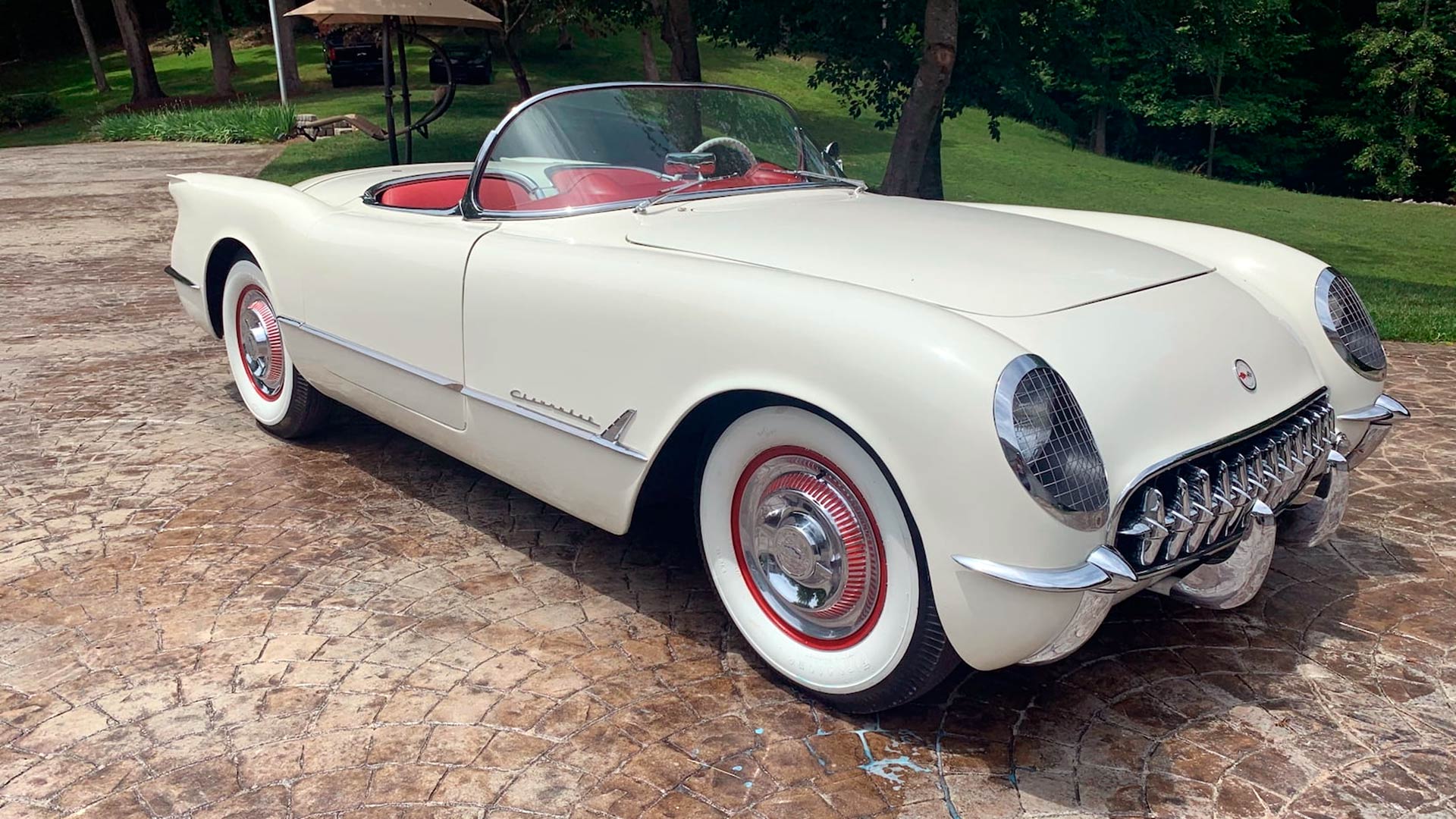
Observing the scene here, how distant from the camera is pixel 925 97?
10.7 m

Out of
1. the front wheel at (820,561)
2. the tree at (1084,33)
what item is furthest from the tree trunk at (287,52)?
the front wheel at (820,561)

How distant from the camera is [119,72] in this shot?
114 feet

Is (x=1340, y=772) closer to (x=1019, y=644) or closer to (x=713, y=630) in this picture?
(x=1019, y=644)

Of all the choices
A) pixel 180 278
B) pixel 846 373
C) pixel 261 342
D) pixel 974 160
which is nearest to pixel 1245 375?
pixel 846 373

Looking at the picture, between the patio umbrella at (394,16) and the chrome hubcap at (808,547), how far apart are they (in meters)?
7.48

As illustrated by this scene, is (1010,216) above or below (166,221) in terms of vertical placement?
above

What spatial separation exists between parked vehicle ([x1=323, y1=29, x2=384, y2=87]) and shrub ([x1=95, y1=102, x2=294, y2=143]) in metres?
4.72

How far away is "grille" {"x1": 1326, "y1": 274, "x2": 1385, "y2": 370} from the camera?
3.19 metres

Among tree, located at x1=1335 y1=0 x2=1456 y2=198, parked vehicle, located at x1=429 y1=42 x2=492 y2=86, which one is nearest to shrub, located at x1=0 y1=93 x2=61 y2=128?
parked vehicle, located at x1=429 y1=42 x2=492 y2=86

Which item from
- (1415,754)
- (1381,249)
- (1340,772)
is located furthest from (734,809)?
(1381,249)

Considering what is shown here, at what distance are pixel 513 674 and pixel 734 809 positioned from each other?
2.62ft

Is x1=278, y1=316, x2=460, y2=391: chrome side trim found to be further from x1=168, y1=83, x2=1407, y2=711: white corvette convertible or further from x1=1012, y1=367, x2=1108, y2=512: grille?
x1=1012, y1=367, x2=1108, y2=512: grille

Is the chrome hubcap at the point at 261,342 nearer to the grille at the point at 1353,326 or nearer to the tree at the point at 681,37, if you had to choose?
the grille at the point at 1353,326

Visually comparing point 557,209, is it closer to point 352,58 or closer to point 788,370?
point 788,370
